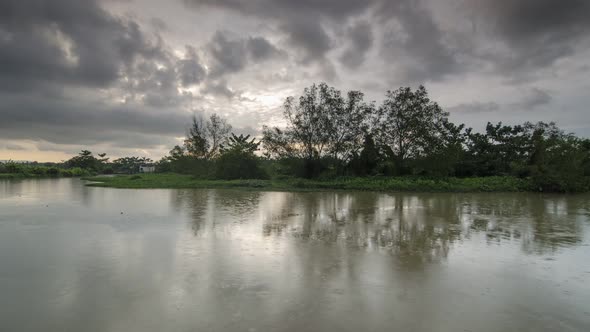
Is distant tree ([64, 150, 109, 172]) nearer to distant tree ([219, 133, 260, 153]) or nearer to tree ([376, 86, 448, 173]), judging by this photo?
distant tree ([219, 133, 260, 153])

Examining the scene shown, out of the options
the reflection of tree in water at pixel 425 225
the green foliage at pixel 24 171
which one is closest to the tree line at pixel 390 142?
the reflection of tree in water at pixel 425 225

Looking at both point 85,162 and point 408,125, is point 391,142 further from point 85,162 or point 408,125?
point 85,162

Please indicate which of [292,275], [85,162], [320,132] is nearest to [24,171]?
[85,162]

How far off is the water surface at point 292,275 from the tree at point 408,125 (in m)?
17.1

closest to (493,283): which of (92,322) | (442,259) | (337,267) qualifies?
(442,259)

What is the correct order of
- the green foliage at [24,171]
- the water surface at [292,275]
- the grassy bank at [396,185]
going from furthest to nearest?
the green foliage at [24,171]
the grassy bank at [396,185]
the water surface at [292,275]

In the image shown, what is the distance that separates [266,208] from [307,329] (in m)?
10.0

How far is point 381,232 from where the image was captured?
28.3 ft

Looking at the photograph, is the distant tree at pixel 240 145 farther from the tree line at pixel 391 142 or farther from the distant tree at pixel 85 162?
the distant tree at pixel 85 162

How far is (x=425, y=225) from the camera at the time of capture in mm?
9680

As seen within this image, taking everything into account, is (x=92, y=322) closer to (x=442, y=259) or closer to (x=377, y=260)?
(x=377, y=260)

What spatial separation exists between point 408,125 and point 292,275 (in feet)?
79.9

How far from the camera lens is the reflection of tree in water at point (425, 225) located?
7324 mm

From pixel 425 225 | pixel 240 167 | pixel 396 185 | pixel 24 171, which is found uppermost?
pixel 240 167
